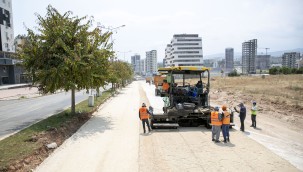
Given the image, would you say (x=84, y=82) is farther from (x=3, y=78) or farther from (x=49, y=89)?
(x=3, y=78)

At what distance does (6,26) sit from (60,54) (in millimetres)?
61536

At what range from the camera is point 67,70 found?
54.1 ft

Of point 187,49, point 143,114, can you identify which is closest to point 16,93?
point 143,114

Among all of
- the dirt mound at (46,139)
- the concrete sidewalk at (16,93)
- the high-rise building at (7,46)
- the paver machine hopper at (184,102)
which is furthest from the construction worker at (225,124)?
the high-rise building at (7,46)

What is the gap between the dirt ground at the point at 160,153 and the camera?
348 inches

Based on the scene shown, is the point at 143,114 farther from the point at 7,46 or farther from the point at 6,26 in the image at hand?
the point at 7,46

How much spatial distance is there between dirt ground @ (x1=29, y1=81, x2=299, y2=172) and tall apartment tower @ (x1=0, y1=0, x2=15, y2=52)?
63.8 metres

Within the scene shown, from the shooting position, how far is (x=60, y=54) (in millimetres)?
16922

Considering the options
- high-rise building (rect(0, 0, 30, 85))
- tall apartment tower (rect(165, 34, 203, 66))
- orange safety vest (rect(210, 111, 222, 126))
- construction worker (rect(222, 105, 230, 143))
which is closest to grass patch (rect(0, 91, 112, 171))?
orange safety vest (rect(210, 111, 222, 126))

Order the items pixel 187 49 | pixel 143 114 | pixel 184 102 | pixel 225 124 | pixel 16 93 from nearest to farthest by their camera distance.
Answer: pixel 225 124 → pixel 143 114 → pixel 184 102 → pixel 16 93 → pixel 187 49

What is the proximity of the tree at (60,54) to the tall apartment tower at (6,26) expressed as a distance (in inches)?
2273

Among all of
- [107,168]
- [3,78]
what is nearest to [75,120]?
[107,168]

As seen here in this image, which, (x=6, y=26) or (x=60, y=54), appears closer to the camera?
(x=60, y=54)

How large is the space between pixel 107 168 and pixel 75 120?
8.82 metres
